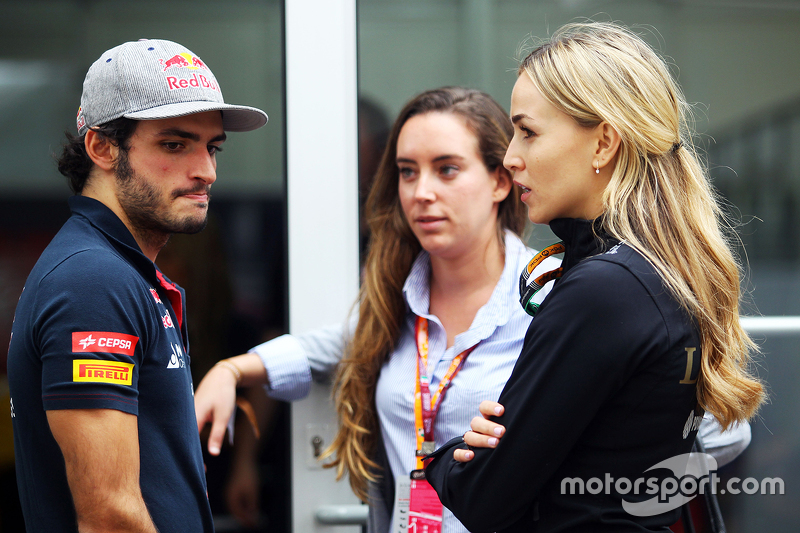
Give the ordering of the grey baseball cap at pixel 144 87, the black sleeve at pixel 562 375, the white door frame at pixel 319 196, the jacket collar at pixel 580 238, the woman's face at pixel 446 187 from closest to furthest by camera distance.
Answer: the black sleeve at pixel 562 375 → the jacket collar at pixel 580 238 → the grey baseball cap at pixel 144 87 → the woman's face at pixel 446 187 → the white door frame at pixel 319 196

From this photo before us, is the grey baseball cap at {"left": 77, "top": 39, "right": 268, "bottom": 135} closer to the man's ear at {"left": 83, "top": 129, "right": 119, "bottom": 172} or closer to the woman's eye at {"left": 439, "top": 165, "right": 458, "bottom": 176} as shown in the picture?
the man's ear at {"left": 83, "top": 129, "right": 119, "bottom": 172}

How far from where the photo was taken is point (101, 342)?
39.4 inches

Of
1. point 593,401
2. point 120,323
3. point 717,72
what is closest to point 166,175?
point 120,323

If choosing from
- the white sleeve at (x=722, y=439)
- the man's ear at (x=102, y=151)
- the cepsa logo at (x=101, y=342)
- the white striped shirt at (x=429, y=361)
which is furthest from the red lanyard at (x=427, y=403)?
the man's ear at (x=102, y=151)

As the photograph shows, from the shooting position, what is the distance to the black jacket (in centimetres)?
97

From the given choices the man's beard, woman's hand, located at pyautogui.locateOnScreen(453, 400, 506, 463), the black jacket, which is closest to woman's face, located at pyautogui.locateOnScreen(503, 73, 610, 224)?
the black jacket

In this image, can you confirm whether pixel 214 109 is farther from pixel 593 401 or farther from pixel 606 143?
pixel 593 401

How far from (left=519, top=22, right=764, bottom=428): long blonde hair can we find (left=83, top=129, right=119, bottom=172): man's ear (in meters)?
0.81

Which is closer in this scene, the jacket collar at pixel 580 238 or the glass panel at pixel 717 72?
the jacket collar at pixel 580 238

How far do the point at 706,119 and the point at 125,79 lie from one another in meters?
1.60

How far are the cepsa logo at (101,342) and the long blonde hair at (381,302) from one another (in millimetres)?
768

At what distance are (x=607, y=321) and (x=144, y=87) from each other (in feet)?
3.07

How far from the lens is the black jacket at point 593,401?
38.0 inches

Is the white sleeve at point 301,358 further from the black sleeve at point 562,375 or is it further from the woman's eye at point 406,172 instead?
the black sleeve at point 562,375
